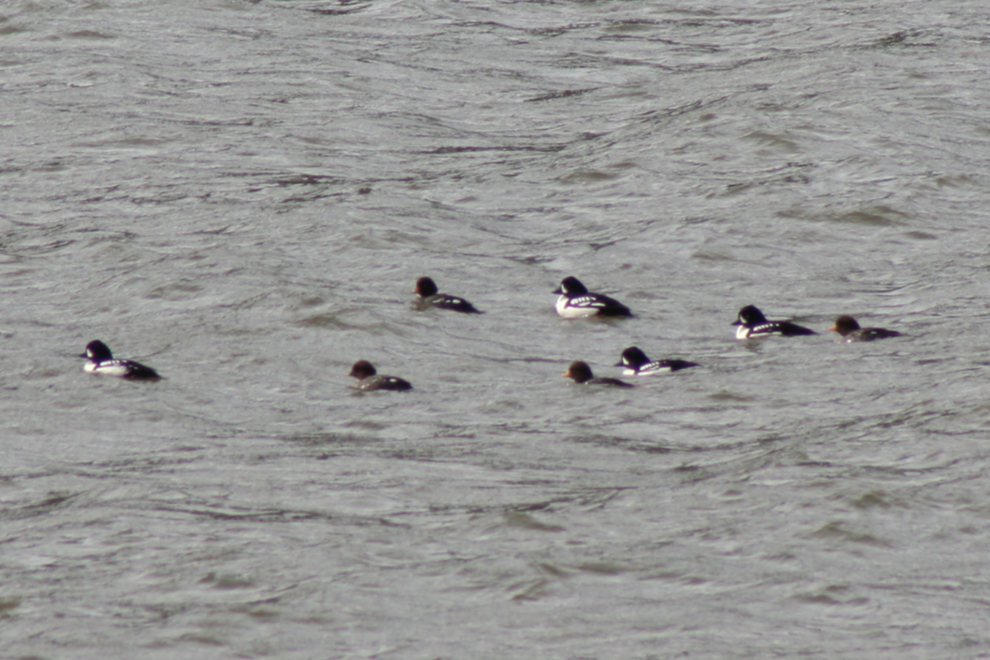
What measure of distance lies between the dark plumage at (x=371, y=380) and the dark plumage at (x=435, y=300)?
6.09 feet

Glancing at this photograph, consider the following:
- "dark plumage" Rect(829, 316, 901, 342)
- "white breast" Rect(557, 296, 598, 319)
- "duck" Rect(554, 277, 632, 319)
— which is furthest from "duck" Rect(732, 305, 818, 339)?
"white breast" Rect(557, 296, 598, 319)

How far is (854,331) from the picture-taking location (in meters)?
15.2

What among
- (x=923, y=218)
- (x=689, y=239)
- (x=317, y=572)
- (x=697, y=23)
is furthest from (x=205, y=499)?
(x=697, y=23)

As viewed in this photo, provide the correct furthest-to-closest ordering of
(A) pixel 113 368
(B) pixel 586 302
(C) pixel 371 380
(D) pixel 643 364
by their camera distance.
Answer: (B) pixel 586 302 < (A) pixel 113 368 < (D) pixel 643 364 < (C) pixel 371 380

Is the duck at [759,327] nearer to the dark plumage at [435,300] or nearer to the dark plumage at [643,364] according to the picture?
the dark plumage at [643,364]

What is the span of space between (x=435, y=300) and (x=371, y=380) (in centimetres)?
223

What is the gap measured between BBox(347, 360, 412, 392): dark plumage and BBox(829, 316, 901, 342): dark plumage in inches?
153

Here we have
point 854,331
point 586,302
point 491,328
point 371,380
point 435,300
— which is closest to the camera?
point 371,380

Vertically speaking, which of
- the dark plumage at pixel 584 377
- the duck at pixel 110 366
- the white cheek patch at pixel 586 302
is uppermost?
the white cheek patch at pixel 586 302

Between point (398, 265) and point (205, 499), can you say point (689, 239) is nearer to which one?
point (398, 265)

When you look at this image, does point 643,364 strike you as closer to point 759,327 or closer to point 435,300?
A: point 759,327

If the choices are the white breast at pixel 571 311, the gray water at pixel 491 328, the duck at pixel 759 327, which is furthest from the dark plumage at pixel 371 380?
the duck at pixel 759 327

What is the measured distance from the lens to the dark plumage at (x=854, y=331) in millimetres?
15156

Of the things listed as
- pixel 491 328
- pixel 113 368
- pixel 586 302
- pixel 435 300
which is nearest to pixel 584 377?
pixel 586 302
